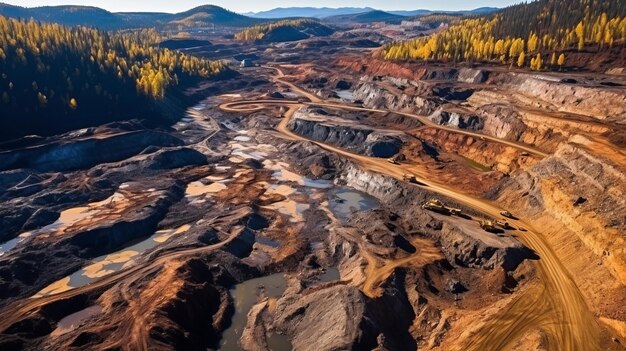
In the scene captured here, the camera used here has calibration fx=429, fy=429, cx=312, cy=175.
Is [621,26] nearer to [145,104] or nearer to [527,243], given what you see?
[527,243]

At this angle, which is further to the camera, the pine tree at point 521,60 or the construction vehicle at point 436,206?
the pine tree at point 521,60

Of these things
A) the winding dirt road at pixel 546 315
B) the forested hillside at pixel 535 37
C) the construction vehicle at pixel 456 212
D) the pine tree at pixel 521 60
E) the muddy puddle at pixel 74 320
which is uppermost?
the forested hillside at pixel 535 37

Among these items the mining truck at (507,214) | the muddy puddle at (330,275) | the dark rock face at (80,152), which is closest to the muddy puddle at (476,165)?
the mining truck at (507,214)

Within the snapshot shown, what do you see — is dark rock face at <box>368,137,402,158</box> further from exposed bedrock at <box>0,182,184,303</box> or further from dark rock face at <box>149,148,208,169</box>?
exposed bedrock at <box>0,182,184,303</box>

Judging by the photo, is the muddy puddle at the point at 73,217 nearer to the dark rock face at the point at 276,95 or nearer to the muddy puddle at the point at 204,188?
the muddy puddle at the point at 204,188

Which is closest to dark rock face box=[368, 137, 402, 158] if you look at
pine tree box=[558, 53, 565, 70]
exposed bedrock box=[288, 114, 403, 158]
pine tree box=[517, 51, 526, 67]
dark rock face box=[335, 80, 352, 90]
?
exposed bedrock box=[288, 114, 403, 158]

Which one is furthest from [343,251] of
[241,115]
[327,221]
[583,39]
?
[583,39]

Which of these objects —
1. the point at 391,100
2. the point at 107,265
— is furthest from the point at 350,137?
the point at 107,265
